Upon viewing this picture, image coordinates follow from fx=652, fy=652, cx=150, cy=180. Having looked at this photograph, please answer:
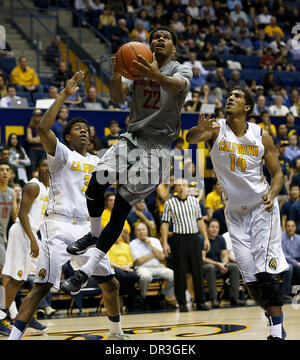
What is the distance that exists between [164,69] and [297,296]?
22.7ft

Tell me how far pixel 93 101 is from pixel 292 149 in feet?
14.4

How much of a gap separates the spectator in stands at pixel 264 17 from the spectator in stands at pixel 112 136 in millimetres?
10183

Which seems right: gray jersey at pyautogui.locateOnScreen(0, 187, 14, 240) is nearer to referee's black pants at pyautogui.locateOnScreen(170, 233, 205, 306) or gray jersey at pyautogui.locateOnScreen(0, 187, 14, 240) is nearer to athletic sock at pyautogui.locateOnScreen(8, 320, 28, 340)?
referee's black pants at pyautogui.locateOnScreen(170, 233, 205, 306)

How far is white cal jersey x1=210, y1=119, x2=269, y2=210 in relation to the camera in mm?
6066

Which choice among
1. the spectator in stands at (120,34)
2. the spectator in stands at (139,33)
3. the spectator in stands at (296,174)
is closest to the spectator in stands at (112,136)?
the spectator in stands at (296,174)

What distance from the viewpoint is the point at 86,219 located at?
6.36m

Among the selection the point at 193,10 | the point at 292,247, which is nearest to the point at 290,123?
the point at 292,247

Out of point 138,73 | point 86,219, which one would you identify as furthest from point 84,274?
point 138,73

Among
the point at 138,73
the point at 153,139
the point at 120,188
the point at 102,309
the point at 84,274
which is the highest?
the point at 138,73

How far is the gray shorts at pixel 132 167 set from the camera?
5289 mm

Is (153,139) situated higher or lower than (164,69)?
lower

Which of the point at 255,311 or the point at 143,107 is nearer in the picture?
the point at 143,107

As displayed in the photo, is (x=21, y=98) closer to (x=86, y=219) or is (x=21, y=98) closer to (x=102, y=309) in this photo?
(x=102, y=309)

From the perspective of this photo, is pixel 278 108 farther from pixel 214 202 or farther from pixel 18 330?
pixel 18 330
